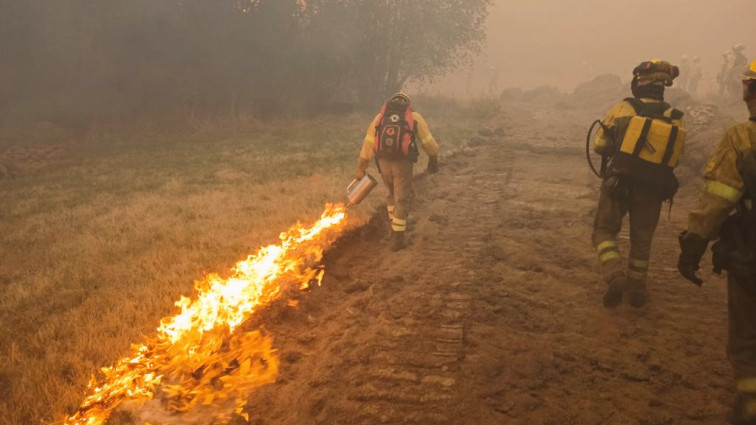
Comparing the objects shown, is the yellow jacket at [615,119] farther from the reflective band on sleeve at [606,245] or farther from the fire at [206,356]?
the fire at [206,356]

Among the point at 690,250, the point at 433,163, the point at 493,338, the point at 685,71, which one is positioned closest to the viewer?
the point at 690,250

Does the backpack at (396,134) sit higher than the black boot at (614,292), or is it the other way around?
→ the backpack at (396,134)

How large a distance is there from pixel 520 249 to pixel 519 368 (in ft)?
9.19

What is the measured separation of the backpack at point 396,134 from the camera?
674 centimetres

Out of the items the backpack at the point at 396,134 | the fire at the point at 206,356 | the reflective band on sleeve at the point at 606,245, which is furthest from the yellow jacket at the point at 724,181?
the backpack at the point at 396,134

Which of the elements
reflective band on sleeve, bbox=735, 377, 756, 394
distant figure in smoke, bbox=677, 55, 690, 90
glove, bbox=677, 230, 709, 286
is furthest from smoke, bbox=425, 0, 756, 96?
reflective band on sleeve, bbox=735, 377, 756, 394

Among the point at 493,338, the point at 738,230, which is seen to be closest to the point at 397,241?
the point at 493,338

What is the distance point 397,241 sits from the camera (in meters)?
6.87

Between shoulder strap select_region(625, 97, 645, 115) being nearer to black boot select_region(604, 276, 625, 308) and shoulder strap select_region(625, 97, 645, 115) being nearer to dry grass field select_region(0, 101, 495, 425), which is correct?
black boot select_region(604, 276, 625, 308)

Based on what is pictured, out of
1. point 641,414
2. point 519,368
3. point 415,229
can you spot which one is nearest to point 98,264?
point 415,229

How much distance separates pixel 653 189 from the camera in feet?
15.8

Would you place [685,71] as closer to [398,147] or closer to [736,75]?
[736,75]

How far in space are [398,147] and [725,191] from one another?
13.5 feet

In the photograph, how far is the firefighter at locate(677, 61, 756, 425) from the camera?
314 centimetres
